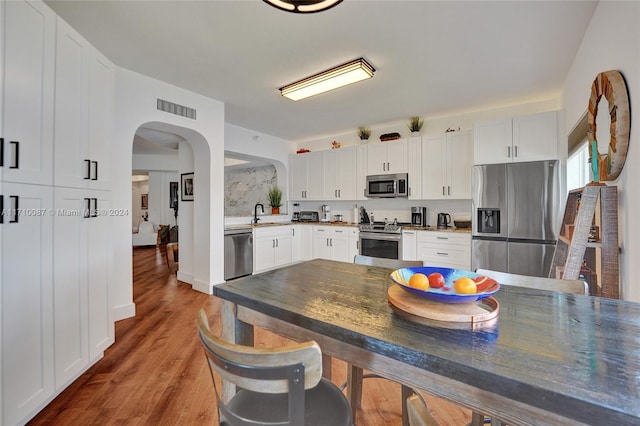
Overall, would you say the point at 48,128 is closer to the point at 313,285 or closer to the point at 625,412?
the point at 313,285

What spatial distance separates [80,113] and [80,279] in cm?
116

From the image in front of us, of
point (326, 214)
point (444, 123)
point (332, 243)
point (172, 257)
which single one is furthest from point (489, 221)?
point (172, 257)

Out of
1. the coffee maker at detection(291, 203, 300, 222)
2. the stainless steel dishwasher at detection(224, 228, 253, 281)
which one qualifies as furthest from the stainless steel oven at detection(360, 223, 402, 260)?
the stainless steel dishwasher at detection(224, 228, 253, 281)

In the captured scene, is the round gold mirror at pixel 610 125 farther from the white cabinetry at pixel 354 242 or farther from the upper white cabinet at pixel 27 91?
the upper white cabinet at pixel 27 91

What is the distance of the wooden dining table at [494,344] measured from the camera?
566 millimetres

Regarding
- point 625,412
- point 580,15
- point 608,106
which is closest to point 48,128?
point 625,412

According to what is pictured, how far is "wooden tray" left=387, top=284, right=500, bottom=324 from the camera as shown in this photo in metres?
0.86

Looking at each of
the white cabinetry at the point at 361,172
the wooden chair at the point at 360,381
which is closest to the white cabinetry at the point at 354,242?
the white cabinetry at the point at 361,172

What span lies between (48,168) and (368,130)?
170 inches

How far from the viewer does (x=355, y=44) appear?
2.40 meters

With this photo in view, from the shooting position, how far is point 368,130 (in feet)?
16.2

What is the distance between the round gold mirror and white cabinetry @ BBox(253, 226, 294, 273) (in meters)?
4.07

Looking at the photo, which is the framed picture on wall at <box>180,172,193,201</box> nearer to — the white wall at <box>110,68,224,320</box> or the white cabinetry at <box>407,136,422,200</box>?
the white wall at <box>110,68,224,320</box>

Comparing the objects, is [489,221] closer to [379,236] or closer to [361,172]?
[379,236]
